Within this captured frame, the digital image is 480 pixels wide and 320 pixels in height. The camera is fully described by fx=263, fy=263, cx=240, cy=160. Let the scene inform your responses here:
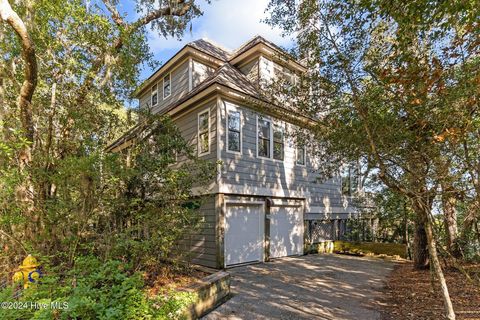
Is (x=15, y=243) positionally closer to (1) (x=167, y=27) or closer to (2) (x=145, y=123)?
(2) (x=145, y=123)

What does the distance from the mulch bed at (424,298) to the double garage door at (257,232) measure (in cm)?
390

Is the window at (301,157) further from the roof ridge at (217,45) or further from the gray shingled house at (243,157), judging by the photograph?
the roof ridge at (217,45)

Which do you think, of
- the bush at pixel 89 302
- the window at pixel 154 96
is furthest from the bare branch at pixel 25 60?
the window at pixel 154 96

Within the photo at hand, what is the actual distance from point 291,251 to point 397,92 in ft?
26.9

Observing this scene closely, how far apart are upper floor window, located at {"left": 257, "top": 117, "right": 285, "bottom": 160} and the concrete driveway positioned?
3.97 metres

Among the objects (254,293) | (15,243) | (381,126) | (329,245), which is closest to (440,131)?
(381,126)

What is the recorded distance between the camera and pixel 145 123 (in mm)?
6738

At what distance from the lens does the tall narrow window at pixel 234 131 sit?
8781 millimetres

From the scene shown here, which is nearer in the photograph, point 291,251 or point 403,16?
point 403,16

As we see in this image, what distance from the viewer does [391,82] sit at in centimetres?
403

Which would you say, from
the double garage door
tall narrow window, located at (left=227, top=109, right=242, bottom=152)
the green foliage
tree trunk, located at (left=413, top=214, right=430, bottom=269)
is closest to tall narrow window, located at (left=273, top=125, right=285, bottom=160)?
tall narrow window, located at (left=227, top=109, right=242, bottom=152)

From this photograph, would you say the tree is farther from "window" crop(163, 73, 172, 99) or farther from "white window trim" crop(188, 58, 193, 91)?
"window" crop(163, 73, 172, 99)

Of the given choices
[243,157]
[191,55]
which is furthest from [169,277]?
[191,55]

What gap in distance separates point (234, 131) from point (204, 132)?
1.04 meters
